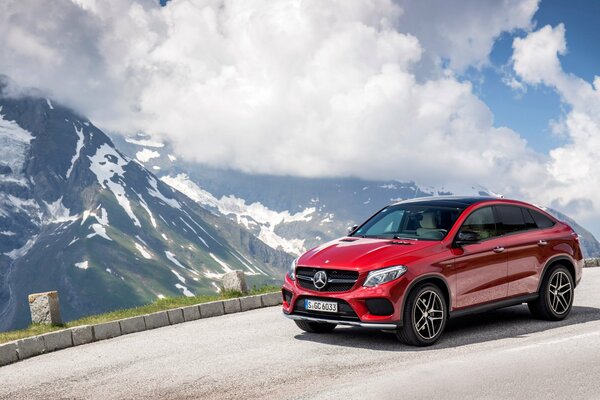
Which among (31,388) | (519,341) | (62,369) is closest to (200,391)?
(31,388)

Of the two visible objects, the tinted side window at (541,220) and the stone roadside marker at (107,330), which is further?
the stone roadside marker at (107,330)

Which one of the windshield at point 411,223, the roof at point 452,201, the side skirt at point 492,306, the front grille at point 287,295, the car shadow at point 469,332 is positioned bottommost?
the car shadow at point 469,332

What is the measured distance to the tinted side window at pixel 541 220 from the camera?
10.4m

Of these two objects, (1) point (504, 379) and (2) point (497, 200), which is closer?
(1) point (504, 379)

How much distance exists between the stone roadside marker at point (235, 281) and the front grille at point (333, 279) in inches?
206

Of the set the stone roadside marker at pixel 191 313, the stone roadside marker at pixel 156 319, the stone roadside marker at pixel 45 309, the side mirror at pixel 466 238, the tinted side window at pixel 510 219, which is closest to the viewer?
the side mirror at pixel 466 238

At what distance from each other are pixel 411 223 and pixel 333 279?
1.58 metres

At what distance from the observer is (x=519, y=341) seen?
28.5 ft

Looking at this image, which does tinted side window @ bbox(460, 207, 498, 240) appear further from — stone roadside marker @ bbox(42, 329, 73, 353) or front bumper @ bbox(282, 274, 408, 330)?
stone roadside marker @ bbox(42, 329, 73, 353)

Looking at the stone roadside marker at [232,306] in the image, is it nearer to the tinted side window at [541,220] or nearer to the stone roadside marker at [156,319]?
the stone roadside marker at [156,319]

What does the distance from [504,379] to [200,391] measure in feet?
9.11

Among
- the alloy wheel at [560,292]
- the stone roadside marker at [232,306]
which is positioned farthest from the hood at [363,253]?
the stone roadside marker at [232,306]

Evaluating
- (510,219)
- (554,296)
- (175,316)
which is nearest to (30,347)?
(175,316)

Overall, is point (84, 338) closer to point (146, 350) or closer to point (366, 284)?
point (146, 350)
